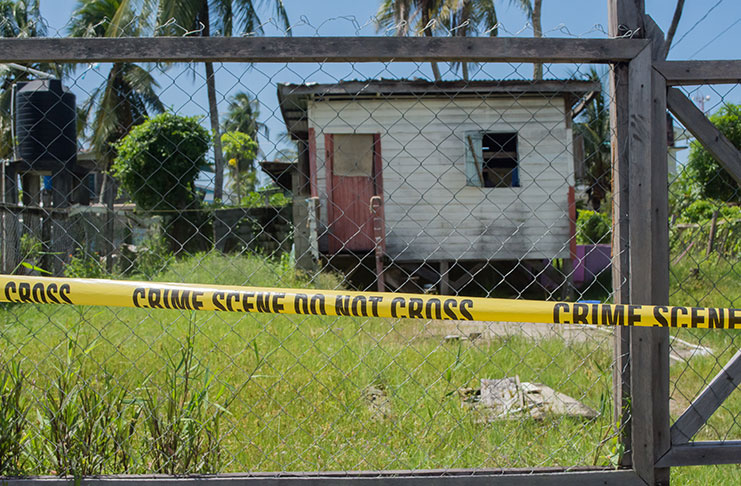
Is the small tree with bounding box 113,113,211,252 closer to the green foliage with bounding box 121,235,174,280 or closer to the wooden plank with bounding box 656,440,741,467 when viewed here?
the green foliage with bounding box 121,235,174,280

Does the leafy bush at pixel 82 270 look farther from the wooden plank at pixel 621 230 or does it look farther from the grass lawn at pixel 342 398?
the wooden plank at pixel 621 230

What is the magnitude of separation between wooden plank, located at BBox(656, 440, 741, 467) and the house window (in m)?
7.81

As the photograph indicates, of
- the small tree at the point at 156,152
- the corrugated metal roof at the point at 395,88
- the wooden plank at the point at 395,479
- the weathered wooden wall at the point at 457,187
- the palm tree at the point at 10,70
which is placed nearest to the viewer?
the wooden plank at the point at 395,479

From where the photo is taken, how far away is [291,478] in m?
1.92

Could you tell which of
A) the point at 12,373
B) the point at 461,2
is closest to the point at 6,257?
the point at 12,373

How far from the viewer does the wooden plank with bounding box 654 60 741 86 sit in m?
1.94

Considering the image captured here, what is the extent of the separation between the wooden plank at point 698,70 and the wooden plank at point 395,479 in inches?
60.7

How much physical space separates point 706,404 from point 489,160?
844cm

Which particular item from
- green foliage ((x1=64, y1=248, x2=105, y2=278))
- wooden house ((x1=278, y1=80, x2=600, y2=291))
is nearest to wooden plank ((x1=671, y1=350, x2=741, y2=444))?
green foliage ((x1=64, y1=248, x2=105, y2=278))

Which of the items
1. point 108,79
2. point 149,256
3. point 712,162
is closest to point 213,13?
point 108,79

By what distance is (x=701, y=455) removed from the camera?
194 centimetres

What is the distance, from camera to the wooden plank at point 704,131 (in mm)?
1960

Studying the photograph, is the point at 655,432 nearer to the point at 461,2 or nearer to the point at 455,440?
the point at 455,440

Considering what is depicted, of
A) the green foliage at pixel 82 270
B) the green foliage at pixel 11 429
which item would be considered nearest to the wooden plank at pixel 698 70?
the green foliage at pixel 11 429
